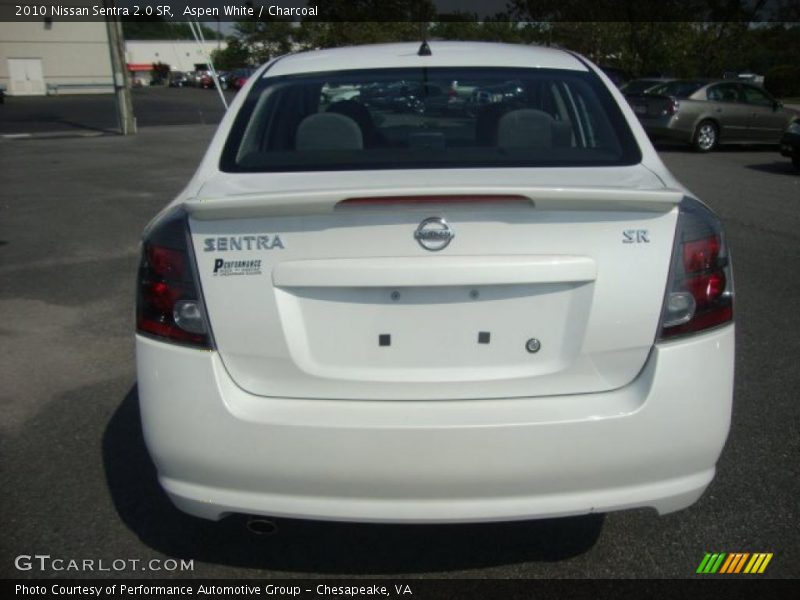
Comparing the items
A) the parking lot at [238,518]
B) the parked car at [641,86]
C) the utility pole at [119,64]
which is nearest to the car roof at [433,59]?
the parking lot at [238,518]

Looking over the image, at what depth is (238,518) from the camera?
3.11 meters

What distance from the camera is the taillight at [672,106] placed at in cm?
1648

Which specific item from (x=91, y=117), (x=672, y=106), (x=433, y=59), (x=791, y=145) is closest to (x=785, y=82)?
(x=672, y=106)

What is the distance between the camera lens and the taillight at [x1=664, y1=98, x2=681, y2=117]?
1648 centimetres

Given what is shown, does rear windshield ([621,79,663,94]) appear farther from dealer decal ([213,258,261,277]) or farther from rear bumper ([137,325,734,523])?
dealer decal ([213,258,261,277])

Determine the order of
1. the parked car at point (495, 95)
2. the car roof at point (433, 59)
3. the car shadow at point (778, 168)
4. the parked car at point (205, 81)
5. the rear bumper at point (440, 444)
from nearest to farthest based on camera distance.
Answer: the rear bumper at point (440, 444), the car roof at point (433, 59), the parked car at point (495, 95), the car shadow at point (778, 168), the parked car at point (205, 81)

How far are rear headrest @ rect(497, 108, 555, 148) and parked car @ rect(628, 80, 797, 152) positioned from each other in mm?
14449

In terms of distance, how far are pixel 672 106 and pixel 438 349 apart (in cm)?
1566

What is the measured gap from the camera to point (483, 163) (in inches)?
107

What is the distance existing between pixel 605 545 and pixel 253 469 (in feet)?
4.53

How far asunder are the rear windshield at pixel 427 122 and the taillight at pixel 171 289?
Answer: 0.46 m

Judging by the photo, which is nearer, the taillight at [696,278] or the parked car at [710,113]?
the taillight at [696,278]

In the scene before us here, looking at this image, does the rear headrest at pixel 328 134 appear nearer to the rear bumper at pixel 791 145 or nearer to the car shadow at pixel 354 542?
the car shadow at pixel 354 542

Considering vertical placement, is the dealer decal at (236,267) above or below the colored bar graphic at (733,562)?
above
